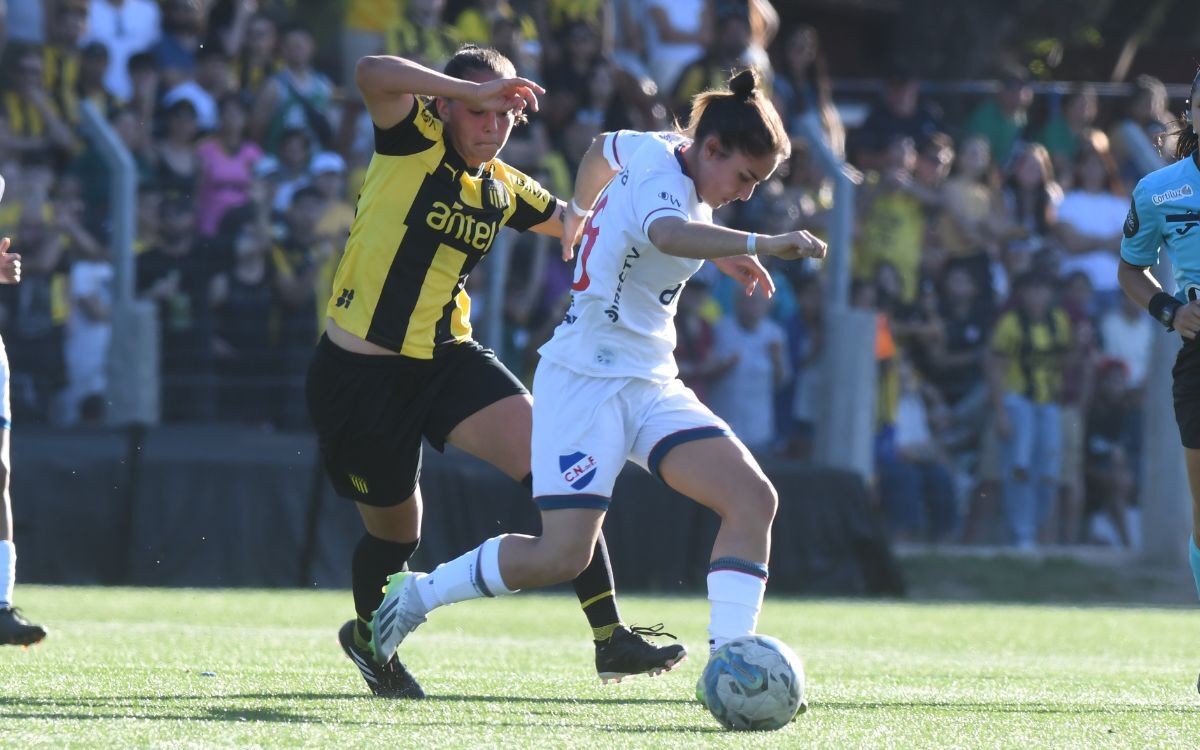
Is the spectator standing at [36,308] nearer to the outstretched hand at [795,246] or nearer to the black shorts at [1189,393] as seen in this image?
the black shorts at [1189,393]

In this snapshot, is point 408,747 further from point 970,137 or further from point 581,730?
point 970,137

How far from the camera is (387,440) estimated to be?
6.11 metres

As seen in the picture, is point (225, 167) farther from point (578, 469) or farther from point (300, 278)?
point (578, 469)

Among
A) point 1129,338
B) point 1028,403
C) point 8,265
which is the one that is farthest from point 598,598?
point 1129,338

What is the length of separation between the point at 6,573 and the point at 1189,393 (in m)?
4.16

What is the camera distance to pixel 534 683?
21.2 feet

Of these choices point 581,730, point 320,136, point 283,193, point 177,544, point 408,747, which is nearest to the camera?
point 408,747

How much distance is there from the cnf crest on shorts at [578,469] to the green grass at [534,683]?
71 centimetres

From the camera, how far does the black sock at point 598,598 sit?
6227 millimetres

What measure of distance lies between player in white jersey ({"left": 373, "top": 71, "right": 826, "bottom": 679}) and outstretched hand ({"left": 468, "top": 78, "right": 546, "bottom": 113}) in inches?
15.1

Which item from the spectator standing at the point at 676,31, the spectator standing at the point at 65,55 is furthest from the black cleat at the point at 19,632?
the spectator standing at the point at 676,31

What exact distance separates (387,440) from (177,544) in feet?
19.3

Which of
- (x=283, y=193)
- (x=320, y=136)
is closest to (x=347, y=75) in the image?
(x=320, y=136)

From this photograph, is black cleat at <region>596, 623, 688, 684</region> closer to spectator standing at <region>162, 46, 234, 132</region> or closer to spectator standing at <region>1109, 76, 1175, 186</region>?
spectator standing at <region>162, 46, 234, 132</region>
